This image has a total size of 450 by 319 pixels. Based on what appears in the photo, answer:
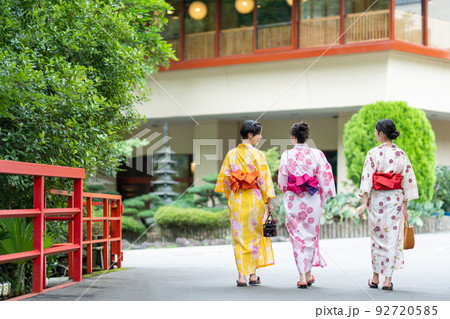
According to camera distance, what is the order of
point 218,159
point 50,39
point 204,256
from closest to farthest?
1. point 50,39
2. point 204,256
3. point 218,159

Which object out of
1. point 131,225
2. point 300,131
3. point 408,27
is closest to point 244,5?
point 408,27

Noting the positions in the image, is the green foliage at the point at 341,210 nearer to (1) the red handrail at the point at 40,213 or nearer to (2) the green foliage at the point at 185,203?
(2) the green foliage at the point at 185,203

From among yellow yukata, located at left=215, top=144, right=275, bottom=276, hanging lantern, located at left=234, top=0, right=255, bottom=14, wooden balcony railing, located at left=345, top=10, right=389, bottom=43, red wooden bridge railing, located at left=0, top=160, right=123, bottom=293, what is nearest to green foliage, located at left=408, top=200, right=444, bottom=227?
wooden balcony railing, located at left=345, top=10, right=389, bottom=43

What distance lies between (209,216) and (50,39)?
1002 cm

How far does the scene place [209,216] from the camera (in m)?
17.6

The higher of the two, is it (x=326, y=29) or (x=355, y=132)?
(x=326, y=29)

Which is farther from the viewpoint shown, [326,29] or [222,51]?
[222,51]

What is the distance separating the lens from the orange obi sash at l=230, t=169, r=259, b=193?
7.23 meters

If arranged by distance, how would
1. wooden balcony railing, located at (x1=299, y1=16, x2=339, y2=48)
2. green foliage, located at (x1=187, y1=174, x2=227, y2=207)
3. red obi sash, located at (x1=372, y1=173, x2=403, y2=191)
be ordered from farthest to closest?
1. wooden balcony railing, located at (x1=299, y1=16, x2=339, y2=48)
2. green foliage, located at (x1=187, y1=174, x2=227, y2=207)
3. red obi sash, located at (x1=372, y1=173, x2=403, y2=191)

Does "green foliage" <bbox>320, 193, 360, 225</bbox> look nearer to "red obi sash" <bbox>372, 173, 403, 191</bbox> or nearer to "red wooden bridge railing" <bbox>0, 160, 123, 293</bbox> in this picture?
"red obi sash" <bbox>372, 173, 403, 191</bbox>

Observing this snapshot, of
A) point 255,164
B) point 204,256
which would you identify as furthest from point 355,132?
point 255,164

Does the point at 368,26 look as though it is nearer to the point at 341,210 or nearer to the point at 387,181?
the point at 341,210

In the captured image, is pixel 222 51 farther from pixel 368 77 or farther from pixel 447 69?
pixel 447 69

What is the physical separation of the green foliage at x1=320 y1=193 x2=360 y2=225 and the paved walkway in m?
4.83
